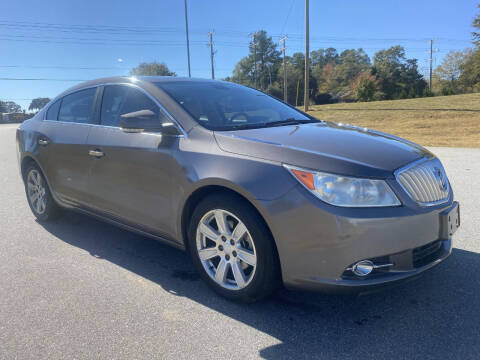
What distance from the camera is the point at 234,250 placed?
9.04ft

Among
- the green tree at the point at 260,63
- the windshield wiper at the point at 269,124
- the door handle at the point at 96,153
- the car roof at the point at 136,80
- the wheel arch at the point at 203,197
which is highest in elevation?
the green tree at the point at 260,63

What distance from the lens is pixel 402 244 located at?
2340 mm

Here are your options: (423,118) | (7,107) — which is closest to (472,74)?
(423,118)

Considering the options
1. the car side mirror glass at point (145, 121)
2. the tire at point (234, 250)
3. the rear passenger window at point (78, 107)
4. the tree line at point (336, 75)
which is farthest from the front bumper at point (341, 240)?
the tree line at point (336, 75)

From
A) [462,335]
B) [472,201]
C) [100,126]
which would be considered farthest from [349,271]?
[472,201]

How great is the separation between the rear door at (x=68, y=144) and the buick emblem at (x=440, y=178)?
2.98m

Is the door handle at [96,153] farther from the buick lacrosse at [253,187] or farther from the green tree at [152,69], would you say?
the green tree at [152,69]

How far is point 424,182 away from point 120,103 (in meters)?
2.65

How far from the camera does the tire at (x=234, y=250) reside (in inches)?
100

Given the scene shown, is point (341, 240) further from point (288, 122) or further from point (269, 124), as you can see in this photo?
point (288, 122)

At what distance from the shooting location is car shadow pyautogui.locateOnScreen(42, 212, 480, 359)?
7.45 ft

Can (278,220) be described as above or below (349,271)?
above

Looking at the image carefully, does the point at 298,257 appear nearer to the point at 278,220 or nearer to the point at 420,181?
the point at 278,220

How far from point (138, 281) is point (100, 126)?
1505 millimetres
